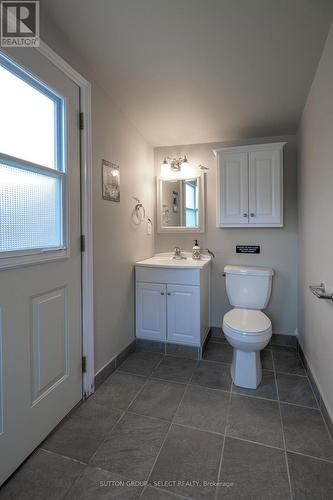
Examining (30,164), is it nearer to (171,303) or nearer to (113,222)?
(113,222)

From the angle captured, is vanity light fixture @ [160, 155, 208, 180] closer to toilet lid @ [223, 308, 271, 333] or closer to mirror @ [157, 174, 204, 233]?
mirror @ [157, 174, 204, 233]

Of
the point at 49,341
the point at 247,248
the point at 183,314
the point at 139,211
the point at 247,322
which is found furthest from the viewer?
the point at 247,248

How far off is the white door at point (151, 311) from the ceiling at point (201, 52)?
1.60 m

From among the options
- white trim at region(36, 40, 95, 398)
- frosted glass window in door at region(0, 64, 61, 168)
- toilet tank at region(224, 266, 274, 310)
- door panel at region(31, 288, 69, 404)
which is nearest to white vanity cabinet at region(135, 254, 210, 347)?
toilet tank at region(224, 266, 274, 310)

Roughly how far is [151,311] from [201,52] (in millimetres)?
2052

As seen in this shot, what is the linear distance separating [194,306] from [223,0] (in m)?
2.04

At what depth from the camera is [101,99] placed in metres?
1.89

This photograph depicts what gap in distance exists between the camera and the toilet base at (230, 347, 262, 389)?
190cm

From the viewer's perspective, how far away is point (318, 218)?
1.71 meters

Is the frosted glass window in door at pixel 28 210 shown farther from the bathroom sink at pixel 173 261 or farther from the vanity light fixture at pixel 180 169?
the vanity light fixture at pixel 180 169

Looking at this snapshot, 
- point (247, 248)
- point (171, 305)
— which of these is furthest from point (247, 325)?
point (247, 248)

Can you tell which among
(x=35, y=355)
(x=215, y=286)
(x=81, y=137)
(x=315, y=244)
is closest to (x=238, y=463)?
(x=35, y=355)

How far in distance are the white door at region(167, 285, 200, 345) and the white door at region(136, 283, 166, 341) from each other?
0.22ft

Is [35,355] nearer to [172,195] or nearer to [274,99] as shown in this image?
[172,195]
